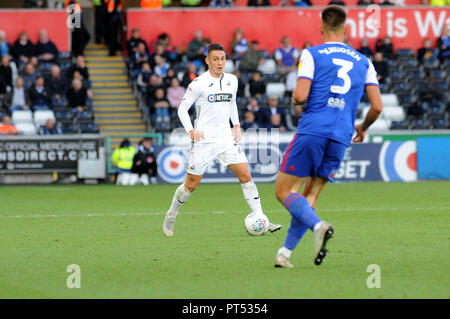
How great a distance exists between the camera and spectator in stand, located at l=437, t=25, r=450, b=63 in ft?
102

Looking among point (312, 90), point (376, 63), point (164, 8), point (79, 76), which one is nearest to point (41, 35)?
point (79, 76)

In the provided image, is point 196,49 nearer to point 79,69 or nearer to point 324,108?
point 79,69

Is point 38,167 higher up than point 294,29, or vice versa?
point 294,29

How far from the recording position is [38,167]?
25.3 metres

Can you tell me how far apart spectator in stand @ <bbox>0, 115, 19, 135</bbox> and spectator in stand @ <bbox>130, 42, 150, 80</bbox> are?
4901 mm

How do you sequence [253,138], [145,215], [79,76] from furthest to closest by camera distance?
[79,76]
[253,138]
[145,215]

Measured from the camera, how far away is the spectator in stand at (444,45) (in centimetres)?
3097

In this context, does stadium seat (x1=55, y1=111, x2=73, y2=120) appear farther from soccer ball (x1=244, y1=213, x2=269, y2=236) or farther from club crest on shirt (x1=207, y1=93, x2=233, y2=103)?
soccer ball (x1=244, y1=213, x2=269, y2=236)

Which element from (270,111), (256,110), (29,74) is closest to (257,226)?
(270,111)

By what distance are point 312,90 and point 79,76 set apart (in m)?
20.2

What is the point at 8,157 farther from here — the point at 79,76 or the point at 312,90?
the point at 312,90

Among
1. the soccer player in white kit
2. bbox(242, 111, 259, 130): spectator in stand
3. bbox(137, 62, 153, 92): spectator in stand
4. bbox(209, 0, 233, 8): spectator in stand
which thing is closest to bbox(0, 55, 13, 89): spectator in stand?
bbox(137, 62, 153, 92): spectator in stand

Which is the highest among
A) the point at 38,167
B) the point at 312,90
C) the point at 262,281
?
the point at 312,90

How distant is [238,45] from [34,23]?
21.4 feet
